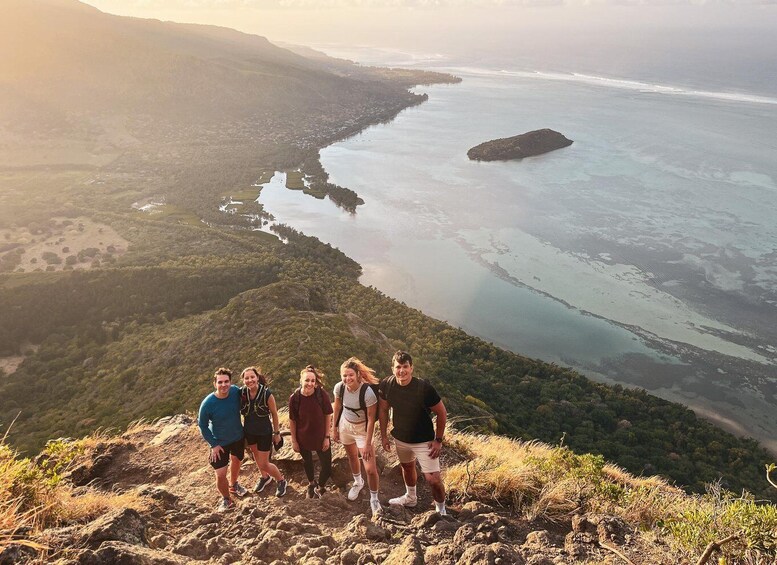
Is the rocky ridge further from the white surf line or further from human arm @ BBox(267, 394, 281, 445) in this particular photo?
the white surf line

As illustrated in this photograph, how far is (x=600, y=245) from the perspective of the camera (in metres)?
42.0

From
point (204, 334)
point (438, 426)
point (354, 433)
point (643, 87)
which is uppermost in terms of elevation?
point (643, 87)

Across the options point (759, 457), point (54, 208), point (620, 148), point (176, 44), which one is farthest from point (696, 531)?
point (176, 44)

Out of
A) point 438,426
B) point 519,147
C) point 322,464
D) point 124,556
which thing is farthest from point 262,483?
point 519,147

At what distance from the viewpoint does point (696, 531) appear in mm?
4066

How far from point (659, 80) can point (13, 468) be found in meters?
203

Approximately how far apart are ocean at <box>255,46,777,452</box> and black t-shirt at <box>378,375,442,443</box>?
25.6 metres

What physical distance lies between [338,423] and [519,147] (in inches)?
3227

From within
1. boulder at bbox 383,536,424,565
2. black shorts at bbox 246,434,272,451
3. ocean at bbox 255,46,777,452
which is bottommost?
ocean at bbox 255,46,777,452

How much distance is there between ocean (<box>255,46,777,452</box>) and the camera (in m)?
28.6

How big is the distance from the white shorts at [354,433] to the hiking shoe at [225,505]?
1.59 m

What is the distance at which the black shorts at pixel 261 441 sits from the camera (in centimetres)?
571

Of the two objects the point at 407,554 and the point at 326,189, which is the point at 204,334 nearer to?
the point at 407,554

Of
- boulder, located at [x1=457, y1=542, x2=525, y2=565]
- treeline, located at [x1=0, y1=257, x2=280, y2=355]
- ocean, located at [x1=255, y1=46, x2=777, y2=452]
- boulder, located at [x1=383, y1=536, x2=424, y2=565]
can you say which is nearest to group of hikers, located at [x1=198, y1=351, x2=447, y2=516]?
boulder, located at [x1=383, y1=536, x2=424, y2=565]
